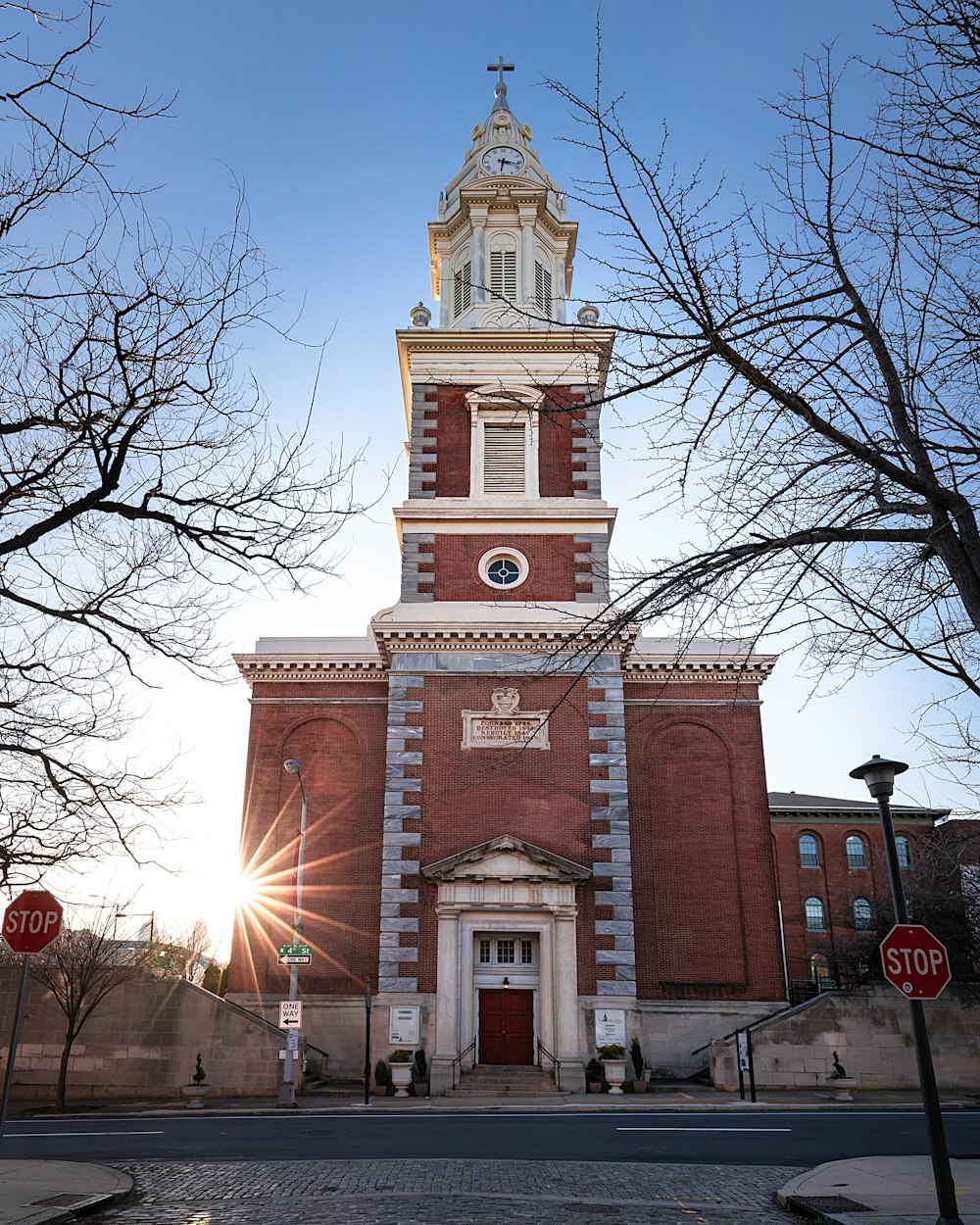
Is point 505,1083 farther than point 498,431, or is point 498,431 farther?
point 498,431

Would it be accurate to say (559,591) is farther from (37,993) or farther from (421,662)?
(37,993)

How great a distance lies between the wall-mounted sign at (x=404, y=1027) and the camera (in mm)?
26656

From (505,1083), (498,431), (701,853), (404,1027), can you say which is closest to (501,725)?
(701,853)

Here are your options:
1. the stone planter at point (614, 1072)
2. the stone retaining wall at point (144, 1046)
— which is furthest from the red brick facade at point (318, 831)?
the stone planter at point (614, 1072)

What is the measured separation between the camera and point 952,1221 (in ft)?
29.7

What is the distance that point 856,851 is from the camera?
61844 mm

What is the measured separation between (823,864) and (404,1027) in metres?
40.9

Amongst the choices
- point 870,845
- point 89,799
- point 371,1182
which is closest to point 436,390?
point 89,799

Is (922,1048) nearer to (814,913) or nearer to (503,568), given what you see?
(503,568)

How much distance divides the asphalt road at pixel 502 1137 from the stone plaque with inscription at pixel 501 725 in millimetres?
10534

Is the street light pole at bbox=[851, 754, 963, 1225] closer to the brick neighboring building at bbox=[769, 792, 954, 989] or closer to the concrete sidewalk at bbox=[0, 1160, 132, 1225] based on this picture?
the concrete sidewalk at bbox=[0, 1160, 132, 1225]

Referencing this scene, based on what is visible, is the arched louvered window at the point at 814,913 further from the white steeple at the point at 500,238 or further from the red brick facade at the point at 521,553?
the white steeple at the point at 500,238

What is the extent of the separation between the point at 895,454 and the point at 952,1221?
21.3ft

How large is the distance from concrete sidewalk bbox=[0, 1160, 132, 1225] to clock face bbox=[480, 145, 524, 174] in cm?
3448
